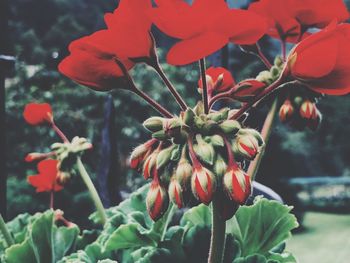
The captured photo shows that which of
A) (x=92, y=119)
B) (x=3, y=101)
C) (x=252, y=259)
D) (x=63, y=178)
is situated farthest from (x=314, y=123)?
(x=92, y=119)

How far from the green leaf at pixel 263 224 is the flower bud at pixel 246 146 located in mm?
175

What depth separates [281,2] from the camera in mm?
452

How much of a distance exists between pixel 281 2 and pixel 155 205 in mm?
209

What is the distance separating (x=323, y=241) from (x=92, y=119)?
3109 millimetres

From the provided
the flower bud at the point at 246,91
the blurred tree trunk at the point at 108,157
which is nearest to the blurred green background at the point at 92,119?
the blurred tree trunk at the point at 108,157

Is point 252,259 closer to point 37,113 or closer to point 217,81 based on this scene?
point 217,81

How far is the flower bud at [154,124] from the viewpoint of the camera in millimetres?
382

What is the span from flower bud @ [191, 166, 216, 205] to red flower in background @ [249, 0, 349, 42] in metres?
0.16

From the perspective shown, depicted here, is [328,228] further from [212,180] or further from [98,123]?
[212,180]

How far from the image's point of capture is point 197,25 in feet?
1.07

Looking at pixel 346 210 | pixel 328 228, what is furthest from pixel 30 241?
pixel 346 210

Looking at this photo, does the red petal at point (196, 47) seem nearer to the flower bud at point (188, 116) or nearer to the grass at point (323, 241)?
the flower bud at point (188, 116)

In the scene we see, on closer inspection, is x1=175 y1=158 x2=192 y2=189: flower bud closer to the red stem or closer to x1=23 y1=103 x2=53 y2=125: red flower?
the red stem

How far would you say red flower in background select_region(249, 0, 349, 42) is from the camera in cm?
44
